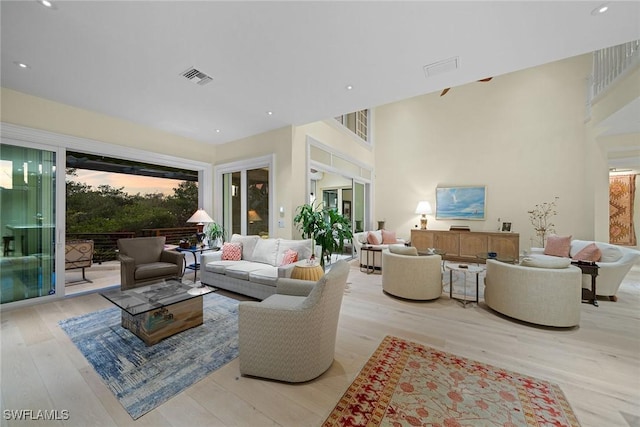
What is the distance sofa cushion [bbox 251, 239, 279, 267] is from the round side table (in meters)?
0.78

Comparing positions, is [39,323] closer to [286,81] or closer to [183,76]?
[183,76]

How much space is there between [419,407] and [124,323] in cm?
310

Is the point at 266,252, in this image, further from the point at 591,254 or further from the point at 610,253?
the point at 610,253

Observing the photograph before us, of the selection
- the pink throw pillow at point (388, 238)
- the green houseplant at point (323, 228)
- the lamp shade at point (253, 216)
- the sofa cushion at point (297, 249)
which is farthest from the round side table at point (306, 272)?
the pink throw pillow at point (388, 238)

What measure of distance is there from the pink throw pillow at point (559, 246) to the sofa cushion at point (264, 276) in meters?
5.36

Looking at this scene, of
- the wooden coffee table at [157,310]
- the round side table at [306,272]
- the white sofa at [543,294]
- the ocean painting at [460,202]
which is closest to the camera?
the wooden coffee table at [157,310]

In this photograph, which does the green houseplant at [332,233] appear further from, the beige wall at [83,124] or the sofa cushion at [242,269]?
the beige wall at [83,124]

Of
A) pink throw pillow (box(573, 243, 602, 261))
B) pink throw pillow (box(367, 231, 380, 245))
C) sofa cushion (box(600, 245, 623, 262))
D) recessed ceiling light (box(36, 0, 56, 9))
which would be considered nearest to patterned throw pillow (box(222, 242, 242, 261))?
pink throw pillow (box(367, 231, 380, 245))

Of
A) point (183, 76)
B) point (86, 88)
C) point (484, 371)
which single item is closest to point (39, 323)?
point (86, 88)

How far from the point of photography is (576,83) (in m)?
5.59

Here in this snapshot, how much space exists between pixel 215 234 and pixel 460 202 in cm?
654

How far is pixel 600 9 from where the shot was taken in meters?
1.87

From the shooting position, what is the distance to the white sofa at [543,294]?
105 inches

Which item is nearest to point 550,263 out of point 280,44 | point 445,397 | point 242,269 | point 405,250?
point 405,250
